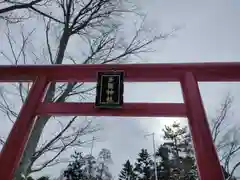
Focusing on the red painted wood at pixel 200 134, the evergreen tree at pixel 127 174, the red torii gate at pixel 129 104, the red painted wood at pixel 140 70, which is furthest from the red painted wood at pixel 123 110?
the evergreen tree at pixel 127 174

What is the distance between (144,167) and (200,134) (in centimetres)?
629

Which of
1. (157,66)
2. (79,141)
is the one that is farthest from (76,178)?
(157,66)

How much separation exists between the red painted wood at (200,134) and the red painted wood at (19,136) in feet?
4.68

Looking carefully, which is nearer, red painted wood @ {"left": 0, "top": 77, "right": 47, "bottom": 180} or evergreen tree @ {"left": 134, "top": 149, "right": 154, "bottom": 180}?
red painted wood @ {"left": 0, "top": 77, "right": 47, "bottom": 180}

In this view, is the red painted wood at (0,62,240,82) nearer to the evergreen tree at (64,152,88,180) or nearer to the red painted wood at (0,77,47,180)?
the red painted wood at (0,77,47,180)

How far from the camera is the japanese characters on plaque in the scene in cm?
205

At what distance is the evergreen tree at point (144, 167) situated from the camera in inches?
289

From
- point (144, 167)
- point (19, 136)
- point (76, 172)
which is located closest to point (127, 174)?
point (144, 167)

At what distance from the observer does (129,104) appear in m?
2.06

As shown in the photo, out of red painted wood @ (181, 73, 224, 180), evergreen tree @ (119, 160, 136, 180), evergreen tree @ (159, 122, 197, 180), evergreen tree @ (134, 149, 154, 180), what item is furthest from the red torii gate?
evergreen tree @ (119, 160, 136, 180)

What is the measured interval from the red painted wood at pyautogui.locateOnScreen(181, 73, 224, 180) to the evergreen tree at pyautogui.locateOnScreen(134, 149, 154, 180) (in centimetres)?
567

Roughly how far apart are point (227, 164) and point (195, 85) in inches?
131

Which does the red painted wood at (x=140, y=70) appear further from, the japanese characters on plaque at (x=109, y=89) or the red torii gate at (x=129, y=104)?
the japanese characters on plaque at (x=109, y=89)

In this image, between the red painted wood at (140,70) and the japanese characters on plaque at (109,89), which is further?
the red painted wood at (140,70)
